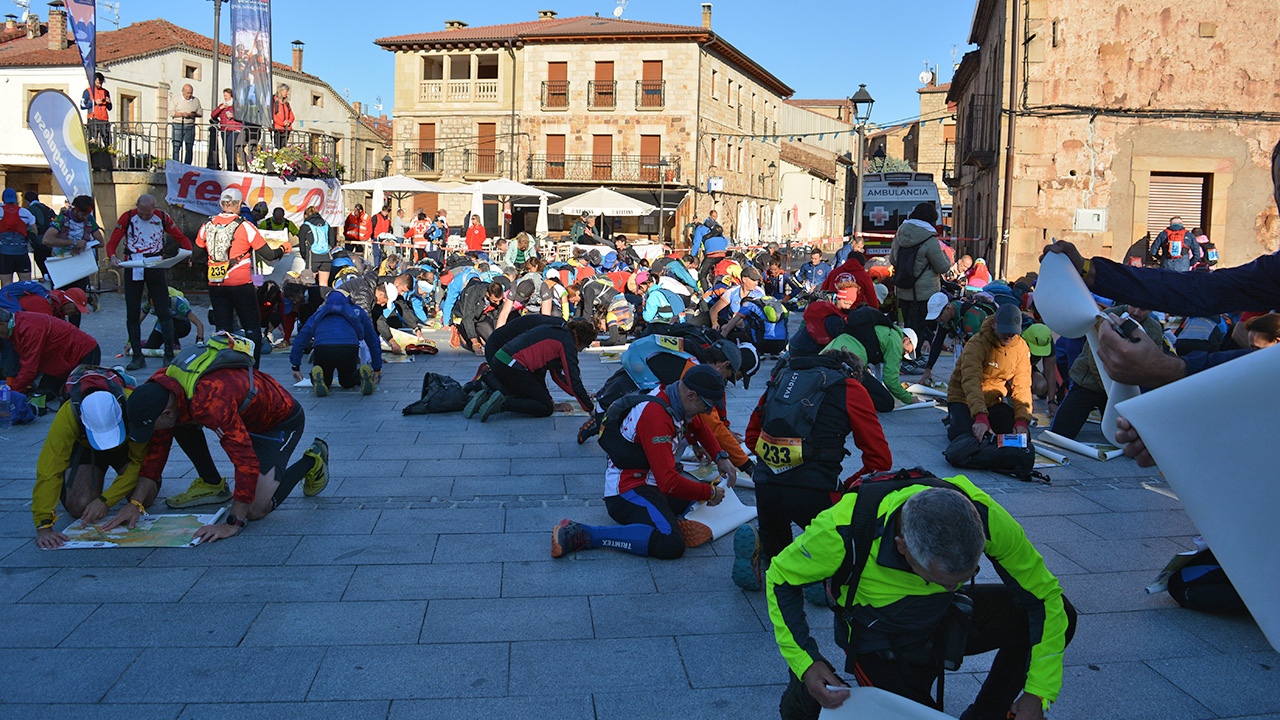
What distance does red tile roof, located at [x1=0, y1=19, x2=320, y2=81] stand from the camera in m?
38.4

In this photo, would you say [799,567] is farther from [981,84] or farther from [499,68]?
[499,68]

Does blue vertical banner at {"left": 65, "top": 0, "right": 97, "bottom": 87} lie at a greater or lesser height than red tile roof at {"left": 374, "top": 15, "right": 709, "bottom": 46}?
lesser

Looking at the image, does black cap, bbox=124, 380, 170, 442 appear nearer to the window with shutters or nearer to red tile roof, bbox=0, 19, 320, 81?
the window with shutters

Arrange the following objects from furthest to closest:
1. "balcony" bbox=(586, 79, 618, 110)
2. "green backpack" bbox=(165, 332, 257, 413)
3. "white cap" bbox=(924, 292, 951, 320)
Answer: "balcony" bbox=(586, 79, 618, 110)
"white cap" bbox=(924, 292, 951, 320)
"green backpack" bbox=(165, 332, 257, 413)

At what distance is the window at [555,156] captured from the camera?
4041 centimetres

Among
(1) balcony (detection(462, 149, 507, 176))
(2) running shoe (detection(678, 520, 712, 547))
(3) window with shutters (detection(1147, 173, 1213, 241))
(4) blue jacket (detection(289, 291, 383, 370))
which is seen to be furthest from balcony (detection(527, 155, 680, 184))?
(2) running shoe (detection(678, 520, 712, 547))

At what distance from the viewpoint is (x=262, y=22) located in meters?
18.0

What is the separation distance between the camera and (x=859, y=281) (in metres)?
10.0

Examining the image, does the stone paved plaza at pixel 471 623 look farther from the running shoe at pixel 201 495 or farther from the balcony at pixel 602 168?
the balcony at pixel 602 168

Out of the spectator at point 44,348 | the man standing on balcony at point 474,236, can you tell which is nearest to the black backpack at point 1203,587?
the spectator at point 44,348

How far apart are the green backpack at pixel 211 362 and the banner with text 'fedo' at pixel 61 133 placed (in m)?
9.47

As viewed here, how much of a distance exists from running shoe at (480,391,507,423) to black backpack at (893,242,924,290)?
4.95m

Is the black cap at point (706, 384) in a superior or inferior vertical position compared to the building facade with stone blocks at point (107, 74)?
inferior

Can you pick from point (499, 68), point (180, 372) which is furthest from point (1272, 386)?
point (499, 68)
